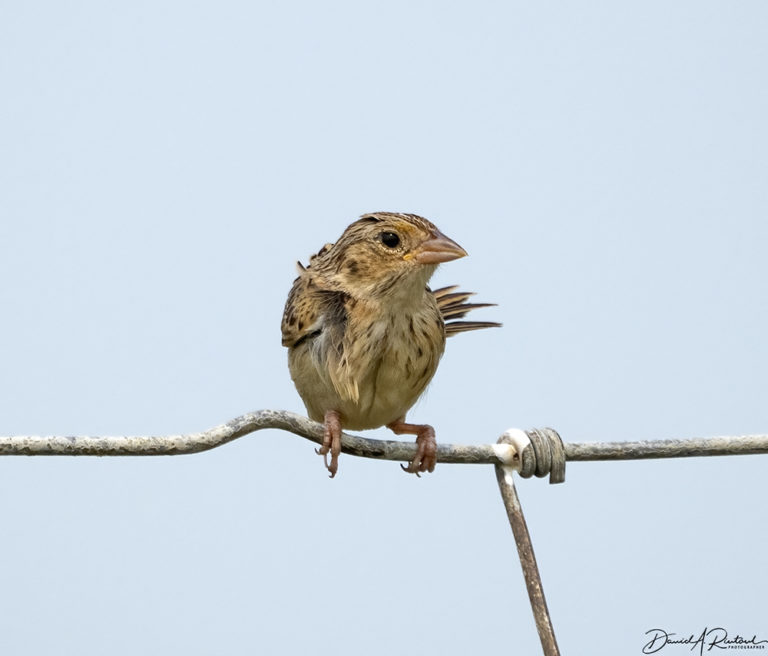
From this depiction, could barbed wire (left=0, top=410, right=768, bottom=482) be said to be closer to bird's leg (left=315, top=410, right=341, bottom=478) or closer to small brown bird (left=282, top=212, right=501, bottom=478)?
bird's leg (left=315, top=410, right=341, bottom=478)

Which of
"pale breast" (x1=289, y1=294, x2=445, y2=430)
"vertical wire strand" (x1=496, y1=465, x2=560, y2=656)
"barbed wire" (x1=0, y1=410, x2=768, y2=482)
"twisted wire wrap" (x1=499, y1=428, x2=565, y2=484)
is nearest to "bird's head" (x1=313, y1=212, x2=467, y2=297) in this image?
"pale breast" (x1=289, y1=294, x2=445, y2=430)

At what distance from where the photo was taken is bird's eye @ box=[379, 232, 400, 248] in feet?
15.0

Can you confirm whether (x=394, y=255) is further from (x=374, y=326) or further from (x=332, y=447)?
(x=332, y=447)

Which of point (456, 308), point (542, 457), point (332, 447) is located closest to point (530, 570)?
point (542, 457)

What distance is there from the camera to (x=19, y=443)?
9.43 ft

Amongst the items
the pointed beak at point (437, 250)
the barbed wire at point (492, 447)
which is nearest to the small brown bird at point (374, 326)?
the pointed beak at point (437, 250)

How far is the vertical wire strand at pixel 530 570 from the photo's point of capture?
10.6 feet

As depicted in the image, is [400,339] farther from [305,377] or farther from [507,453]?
[507,453]

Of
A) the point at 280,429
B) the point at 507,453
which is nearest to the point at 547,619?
the point at 507,453

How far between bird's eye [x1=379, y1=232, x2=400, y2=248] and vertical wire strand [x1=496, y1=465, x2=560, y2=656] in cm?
134

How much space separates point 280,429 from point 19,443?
0.78 metres

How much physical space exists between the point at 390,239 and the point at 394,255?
0.27ft

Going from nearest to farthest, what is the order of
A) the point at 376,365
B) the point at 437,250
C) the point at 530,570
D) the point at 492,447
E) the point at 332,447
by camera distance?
the point at 530,570
the point at 492,447
the point at 332,447
the point at 437,250
the point at 376,365

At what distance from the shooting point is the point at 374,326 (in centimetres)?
452
